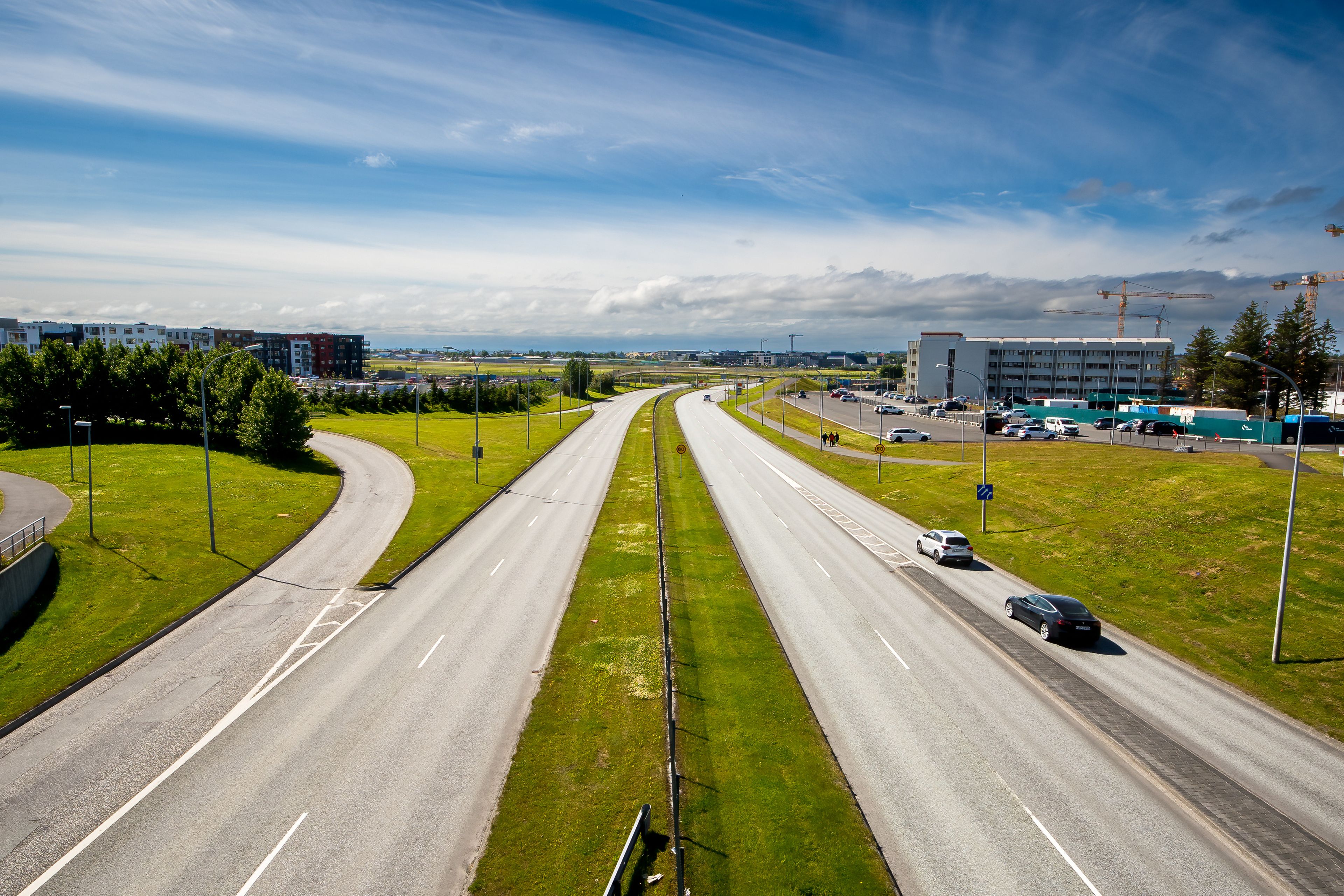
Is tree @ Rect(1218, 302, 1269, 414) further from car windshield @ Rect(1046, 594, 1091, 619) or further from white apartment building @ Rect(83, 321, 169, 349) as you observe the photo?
white apartment building @ Rect(83, 321, 169, 349)

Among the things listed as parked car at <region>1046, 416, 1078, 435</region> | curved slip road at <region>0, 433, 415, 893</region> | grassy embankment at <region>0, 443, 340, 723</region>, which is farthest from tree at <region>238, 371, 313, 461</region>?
parked car at <region>1046, 416, 1078, 435</region>

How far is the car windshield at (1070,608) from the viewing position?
25.4 meters

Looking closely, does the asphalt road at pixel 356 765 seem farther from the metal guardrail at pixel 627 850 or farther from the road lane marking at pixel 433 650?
the metal guardrail at pixel 627 850

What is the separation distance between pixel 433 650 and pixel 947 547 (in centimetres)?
2588

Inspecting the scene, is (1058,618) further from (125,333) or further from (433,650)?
(125,333)

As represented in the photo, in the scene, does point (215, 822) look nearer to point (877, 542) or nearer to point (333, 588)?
point (333, 588)

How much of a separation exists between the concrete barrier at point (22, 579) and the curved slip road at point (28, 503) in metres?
4.30

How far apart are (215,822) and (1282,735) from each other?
92.0 feet

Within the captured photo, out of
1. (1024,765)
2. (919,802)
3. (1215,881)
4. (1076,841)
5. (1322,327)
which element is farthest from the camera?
(1322,327)

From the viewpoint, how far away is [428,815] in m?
15.3

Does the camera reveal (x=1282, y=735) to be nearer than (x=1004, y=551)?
Yes

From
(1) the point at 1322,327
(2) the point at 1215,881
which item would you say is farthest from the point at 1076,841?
(1) the point at 1322,327

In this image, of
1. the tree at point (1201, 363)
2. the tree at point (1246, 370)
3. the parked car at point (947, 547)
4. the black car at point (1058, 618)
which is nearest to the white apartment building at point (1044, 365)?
the tree at point (1201, 363)

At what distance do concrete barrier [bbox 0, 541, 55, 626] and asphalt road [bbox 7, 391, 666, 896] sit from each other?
9.91 metres
